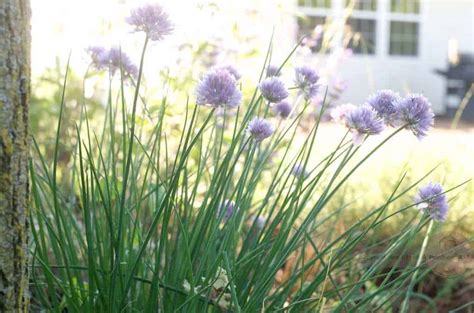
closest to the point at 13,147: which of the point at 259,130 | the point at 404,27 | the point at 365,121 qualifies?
the point at 259,130

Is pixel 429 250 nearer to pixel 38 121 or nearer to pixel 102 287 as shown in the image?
pixel 102 287

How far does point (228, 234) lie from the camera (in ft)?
5.30

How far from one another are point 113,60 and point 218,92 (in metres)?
0.45

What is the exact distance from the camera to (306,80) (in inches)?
73.3

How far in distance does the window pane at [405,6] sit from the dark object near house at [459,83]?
1.71 metres

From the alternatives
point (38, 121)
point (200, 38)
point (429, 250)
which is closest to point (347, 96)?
point (38, 121)

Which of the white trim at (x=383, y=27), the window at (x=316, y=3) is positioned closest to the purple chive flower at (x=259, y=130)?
the window at (x=316, y=3)

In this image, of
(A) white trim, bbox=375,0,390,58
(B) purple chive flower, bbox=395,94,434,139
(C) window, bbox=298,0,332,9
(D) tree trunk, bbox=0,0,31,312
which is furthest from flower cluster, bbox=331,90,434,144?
(A) white trim, bbox=375,0,390,58

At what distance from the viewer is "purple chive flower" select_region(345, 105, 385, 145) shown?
1.62 metres

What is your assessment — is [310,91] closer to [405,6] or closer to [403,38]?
[403,38]

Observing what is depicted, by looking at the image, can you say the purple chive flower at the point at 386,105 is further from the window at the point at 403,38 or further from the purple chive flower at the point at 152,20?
the window at the point at 403,38

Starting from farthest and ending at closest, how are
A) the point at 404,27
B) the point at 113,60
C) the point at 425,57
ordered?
the point at 404,27
the point at 425,57
the point at 113,60

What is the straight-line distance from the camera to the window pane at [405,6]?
18.2 metres

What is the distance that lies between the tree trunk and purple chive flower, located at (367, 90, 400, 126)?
707mm
